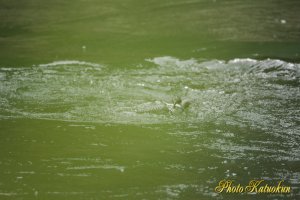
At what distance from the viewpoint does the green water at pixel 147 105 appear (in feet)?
13.5

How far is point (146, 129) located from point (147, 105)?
607 millimetres

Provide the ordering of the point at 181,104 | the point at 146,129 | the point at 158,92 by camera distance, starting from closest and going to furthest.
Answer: the point at 146,129 < the point at 181,104 < the point at 158,92

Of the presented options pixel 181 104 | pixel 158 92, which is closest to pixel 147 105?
pixel 181 104

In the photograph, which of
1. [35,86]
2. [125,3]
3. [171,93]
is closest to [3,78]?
[35,86]

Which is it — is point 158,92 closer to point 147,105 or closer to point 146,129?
point 147,105

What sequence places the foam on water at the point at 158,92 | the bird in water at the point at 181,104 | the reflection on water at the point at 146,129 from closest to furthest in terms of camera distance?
the reflection on water at the point at 146,129, the foam on water at the point at 158,92, the bird in water at the point at 181,104

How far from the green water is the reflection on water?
12 millimetres

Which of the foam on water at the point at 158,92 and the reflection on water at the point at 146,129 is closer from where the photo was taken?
the reflection on water at the point at 146,129

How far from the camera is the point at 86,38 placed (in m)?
8.66

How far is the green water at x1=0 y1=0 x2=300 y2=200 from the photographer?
162 inches

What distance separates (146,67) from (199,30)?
2.35 m

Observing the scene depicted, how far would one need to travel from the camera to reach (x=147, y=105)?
5.60 meters

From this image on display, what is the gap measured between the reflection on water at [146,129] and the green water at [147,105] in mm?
12

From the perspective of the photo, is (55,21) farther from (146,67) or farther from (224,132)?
(224,132)
